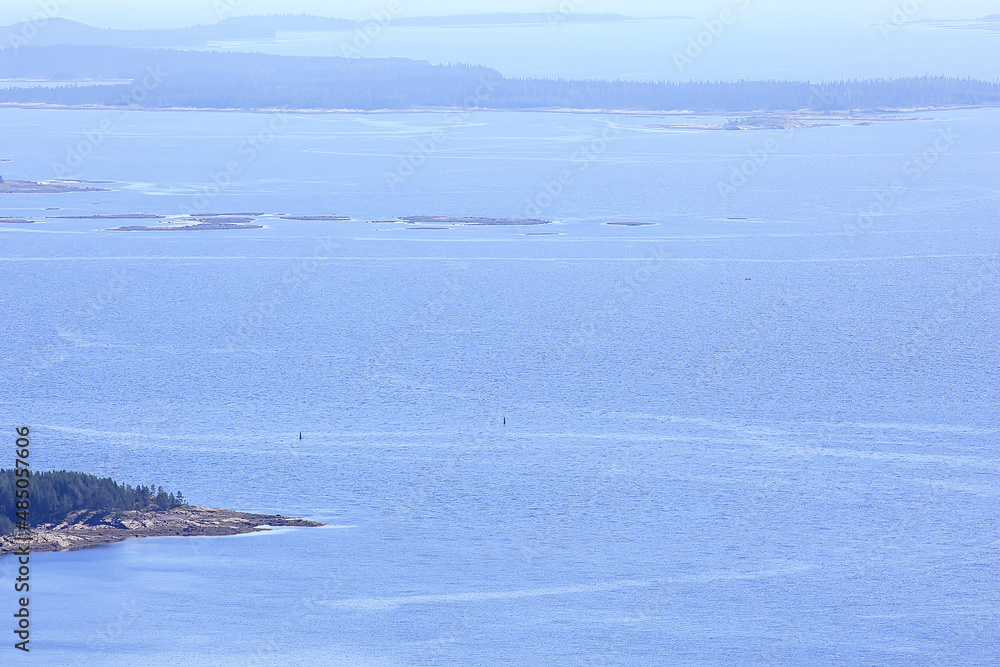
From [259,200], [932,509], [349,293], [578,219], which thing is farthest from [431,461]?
[259,200]

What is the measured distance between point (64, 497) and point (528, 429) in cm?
1834

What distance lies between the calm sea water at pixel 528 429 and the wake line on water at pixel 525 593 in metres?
0.11

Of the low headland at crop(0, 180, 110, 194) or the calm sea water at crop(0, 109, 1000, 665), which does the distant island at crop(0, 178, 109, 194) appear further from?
the calm sea water at crop(0, 109, 1000, 665)

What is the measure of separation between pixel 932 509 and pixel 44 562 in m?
27.9

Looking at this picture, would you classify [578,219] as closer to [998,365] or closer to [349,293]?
[349,293]

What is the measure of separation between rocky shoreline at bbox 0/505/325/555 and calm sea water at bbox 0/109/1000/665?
0.65 meters

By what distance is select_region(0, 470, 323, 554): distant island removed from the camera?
149ft

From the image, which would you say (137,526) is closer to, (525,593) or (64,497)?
(64,497)

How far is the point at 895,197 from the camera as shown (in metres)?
130

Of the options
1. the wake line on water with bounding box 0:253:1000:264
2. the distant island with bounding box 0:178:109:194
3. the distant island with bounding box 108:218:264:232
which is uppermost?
the distant island with bounding box 0:178:109:194

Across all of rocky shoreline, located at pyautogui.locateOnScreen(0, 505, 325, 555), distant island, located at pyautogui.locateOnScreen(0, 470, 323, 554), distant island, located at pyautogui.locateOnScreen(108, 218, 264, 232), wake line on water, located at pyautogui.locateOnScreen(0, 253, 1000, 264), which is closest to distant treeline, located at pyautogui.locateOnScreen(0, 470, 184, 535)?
distant island, located at pyautogui.locateOnScreen(0, 470, 323, 554)

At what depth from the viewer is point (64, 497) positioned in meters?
46.4

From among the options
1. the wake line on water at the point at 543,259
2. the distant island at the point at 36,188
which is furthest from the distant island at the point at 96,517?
the distant island at the point at 36,188

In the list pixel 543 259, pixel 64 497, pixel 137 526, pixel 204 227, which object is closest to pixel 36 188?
pixel 204 227
